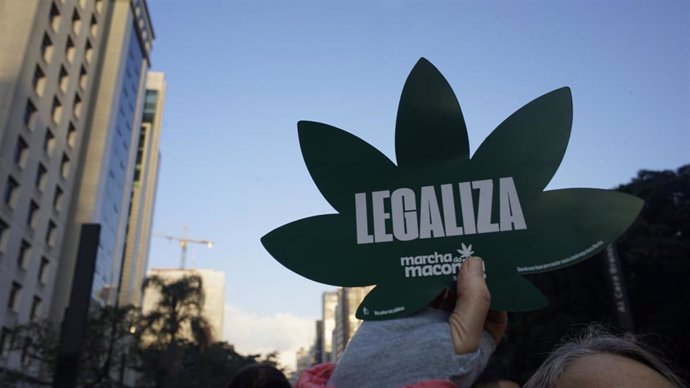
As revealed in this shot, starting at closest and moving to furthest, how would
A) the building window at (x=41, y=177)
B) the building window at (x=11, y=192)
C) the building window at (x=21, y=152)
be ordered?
the building window at (x=11, y=192), the building window at (x=21, y=152), the building window at (x=41, y=177)

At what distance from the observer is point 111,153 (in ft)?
136

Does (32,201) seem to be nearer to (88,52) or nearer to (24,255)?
(24,255)

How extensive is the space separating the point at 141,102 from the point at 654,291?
43774 mm

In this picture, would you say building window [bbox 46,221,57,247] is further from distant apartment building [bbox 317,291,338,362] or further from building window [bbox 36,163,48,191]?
distant apartment building [bbox 317,291,338,362]

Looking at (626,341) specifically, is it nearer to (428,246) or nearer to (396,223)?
(428,246)

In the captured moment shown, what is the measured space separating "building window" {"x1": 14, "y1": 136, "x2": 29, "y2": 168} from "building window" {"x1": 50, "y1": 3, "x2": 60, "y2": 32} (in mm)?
7124

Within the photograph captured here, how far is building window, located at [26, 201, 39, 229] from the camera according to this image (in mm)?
29409

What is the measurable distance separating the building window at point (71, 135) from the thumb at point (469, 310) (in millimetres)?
36750

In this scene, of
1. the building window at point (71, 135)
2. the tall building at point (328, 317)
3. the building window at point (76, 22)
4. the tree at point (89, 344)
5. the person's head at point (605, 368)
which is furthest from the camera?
the tall building at point (328, 317)

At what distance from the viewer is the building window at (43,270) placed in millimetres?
30859

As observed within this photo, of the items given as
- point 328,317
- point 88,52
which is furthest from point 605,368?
point 328,317

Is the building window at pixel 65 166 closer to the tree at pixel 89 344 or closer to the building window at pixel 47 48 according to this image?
the building window at pixel 47 48

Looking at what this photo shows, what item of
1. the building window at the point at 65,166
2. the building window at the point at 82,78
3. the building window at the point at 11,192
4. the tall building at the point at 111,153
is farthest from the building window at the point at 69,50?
the building window at the point at 11,192

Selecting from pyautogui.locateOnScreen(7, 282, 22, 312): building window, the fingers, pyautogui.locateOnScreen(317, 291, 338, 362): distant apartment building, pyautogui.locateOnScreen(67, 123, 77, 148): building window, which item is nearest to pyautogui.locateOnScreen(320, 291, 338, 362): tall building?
pyautogui.locateOnScreen(317, 291, 338, 362): distant apartment building
